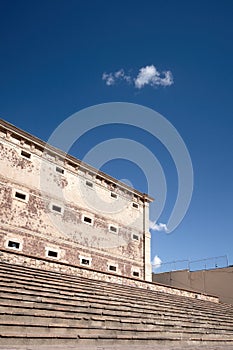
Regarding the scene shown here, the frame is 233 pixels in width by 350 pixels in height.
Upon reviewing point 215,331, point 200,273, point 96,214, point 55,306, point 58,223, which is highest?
point 96,214

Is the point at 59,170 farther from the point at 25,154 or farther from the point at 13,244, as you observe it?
the point at 13,244

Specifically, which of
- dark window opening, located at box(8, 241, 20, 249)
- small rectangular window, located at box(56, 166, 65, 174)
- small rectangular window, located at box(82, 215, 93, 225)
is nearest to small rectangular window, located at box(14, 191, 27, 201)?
dark window opening, located at box(8, 241, 20, 249)

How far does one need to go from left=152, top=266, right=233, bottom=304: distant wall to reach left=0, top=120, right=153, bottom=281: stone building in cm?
557

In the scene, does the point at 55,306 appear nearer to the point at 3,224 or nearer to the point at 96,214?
the point at 3,224

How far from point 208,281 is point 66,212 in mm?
13790

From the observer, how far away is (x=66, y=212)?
19.0 metres

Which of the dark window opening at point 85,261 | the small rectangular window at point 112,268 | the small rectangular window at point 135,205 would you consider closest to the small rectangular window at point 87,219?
the dark window opening at point 85,261

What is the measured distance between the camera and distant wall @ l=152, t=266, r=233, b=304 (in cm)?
2366

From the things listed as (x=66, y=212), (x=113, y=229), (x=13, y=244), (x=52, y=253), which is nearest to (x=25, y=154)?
(x=66, y=212)

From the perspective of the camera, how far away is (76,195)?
20.2 m

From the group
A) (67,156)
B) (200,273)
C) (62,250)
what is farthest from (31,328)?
(200,273)

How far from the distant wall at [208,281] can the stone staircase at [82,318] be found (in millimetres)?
13331

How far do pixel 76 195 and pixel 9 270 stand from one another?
1113 cm

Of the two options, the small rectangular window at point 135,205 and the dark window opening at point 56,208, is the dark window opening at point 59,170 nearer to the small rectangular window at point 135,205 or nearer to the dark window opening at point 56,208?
the dark window opening at point 56,208
